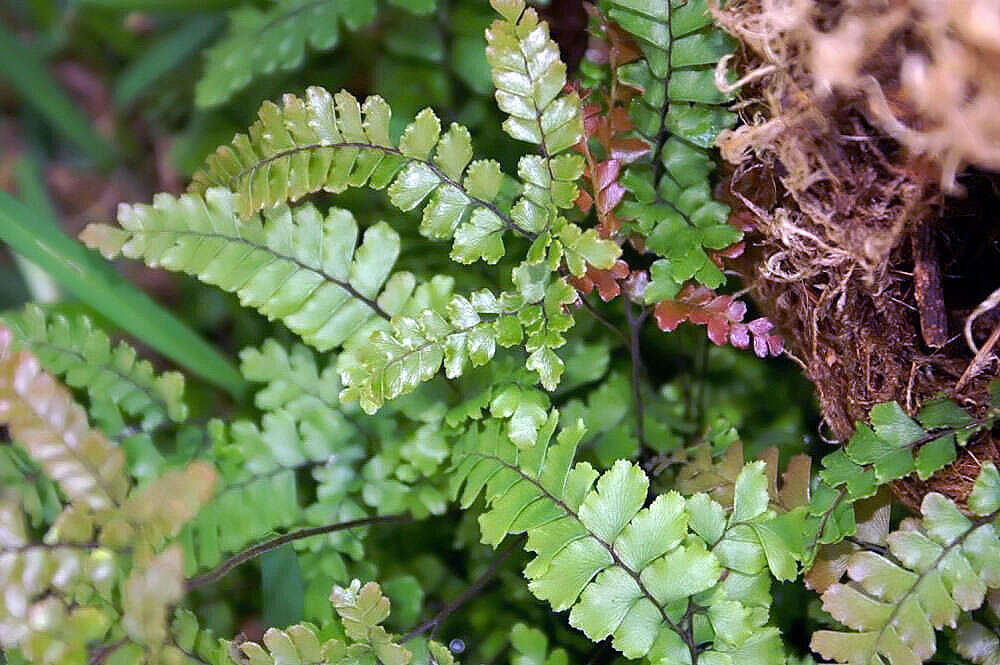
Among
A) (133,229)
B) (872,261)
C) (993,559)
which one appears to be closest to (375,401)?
(133,229)

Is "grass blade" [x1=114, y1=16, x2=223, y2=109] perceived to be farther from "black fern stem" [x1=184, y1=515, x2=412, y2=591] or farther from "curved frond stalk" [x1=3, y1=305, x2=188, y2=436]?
"black fern stem" [x1=184, y1=515, x2=412, y2=591]

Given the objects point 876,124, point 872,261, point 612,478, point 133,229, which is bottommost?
point 612,478

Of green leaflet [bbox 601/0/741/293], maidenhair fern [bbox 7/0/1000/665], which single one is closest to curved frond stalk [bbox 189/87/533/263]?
maidenhair fern [bbox 7/0/1000/665]

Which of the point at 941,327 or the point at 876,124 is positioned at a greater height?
the point at 876,124

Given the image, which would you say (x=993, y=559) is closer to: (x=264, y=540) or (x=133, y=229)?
(x=264, y=540)

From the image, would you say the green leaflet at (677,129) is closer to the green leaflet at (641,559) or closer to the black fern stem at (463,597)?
the green leaflet at (641,559)

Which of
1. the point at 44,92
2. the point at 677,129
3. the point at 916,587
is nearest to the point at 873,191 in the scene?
the point at 677,129

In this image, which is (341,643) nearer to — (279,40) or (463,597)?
(463,597)
